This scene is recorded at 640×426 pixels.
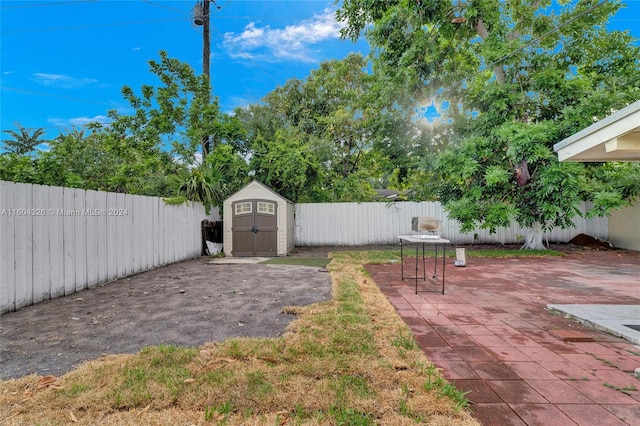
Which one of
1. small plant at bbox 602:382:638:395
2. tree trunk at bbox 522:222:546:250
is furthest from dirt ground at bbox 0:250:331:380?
tree trunk at bbox 522:222:546:250

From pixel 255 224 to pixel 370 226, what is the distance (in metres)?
4.73

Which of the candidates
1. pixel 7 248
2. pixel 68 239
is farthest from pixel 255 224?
pixel 7 248

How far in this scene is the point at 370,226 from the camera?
Result: 12.2 meters

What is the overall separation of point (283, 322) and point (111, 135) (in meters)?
12.1

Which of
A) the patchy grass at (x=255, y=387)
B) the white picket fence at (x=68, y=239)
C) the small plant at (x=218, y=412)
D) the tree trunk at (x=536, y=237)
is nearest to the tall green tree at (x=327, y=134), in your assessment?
the tree trunk at (x=536, y=237)

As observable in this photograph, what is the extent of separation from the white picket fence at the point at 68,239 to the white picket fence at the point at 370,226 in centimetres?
608

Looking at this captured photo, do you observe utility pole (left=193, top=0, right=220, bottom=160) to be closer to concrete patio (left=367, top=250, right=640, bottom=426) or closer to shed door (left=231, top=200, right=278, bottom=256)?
shed door (left=231, top=200, right=278, bottom=256)

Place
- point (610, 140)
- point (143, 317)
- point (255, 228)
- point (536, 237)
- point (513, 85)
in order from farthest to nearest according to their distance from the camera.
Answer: point (536, 237), point (255, 228), point (513, 85), point (143, 317), point (610, 140)

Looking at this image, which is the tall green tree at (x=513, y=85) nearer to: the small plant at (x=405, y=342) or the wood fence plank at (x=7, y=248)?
the small plant at (x=405, y=342)

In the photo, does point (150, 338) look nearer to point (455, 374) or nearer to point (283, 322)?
point (283, 322)

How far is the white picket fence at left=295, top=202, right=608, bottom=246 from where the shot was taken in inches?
472

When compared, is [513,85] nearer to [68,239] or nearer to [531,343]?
[531,343]

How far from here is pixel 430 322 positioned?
3.42m

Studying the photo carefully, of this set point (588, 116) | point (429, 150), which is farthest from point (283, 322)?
point (429, 150)
